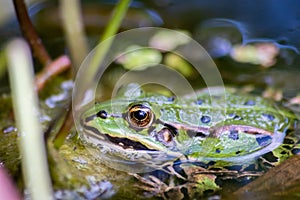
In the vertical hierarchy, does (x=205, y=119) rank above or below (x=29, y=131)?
above

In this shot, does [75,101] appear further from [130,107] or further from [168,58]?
[168,58]

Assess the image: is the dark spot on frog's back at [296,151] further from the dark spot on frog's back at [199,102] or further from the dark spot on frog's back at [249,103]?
the dark spot on frog's back at [199,102]

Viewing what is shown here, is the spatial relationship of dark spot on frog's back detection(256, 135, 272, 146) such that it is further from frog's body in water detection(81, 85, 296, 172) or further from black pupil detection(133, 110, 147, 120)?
black pupil detection(133, 110, 147, 120)

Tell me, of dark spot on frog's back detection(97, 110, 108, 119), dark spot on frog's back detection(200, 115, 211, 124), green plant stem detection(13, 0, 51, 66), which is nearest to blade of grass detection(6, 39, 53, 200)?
dark spot on frog's back detection(97, 110, 108, 119)

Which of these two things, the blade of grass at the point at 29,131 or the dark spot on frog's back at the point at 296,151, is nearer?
the blade of grass at the point at 29,131

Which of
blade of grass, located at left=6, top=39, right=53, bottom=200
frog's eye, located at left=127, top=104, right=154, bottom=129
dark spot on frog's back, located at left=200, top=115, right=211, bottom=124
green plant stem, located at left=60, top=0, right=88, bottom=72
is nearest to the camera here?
blade of grass, located at left=6, top=39, right=53, bottom=200

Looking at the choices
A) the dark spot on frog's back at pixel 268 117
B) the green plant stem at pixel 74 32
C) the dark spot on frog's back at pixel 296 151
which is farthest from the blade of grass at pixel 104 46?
the dark spot on frog's back at pixel 296 151

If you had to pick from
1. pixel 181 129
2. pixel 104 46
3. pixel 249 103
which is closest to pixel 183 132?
pixel 181 129

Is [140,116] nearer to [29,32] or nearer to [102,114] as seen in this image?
[102,114]
